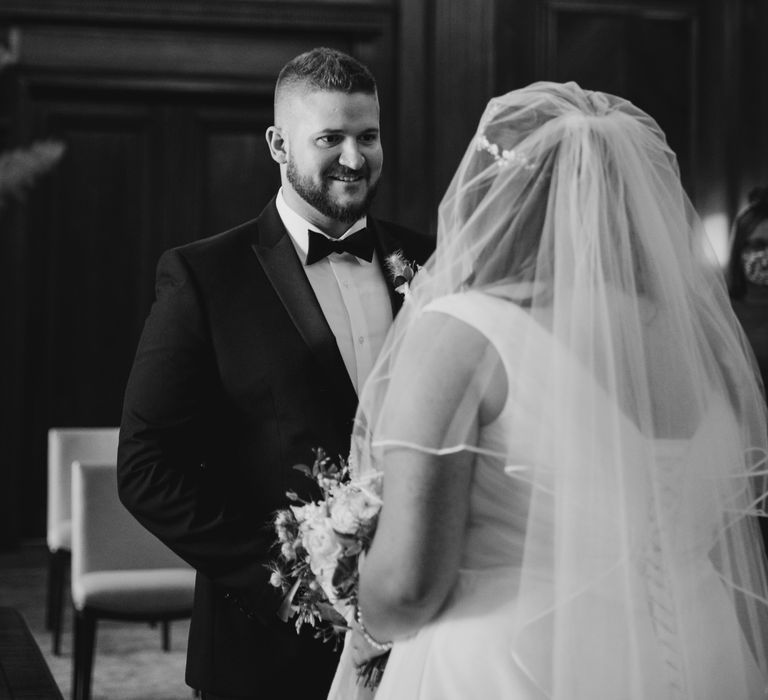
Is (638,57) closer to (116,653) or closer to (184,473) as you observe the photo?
(116,653)

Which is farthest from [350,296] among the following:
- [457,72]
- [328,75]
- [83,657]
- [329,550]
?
[457,72]

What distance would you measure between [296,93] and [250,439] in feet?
2.39

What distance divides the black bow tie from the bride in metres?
0.75

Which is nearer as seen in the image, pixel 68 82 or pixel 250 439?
pixel 250 439

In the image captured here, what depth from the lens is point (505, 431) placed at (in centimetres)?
177

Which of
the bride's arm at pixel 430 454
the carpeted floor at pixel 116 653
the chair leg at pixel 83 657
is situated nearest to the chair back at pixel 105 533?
the chair leg at pixel 83 657

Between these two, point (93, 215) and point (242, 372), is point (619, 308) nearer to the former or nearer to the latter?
point (242, 372)

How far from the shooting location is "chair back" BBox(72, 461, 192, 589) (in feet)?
15.3

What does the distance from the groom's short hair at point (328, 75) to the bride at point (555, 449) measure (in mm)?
674

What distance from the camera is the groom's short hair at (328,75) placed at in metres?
2.55

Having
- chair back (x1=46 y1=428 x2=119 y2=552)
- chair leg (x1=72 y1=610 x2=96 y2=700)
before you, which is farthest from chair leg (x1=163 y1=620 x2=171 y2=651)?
chair leg (x1=72 y1=610 x2=96 y2=700)

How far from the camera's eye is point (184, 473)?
7.86 feet

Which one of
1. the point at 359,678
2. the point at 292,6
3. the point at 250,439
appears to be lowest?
the point at 359,678

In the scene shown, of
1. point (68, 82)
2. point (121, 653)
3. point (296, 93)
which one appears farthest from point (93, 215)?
point (296, 93)
